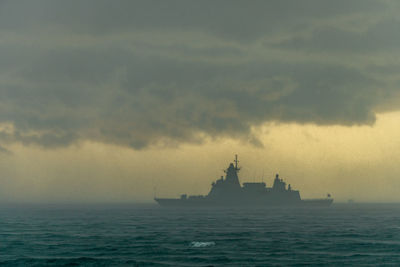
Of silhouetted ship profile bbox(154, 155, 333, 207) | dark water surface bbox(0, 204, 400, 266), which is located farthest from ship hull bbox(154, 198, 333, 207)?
dark water surface bbox(0, 204, 400, 266)

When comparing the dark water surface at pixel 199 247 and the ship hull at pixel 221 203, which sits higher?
the ship hull at pixel 221 203

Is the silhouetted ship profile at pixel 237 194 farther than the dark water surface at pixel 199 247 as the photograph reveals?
Yes

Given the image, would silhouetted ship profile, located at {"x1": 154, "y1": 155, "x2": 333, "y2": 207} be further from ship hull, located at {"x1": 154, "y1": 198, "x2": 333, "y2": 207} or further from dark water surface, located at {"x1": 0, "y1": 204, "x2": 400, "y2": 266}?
dark water surface, located at {"x1": 0, "y1": 204, "x2": 400, "y2": 266}

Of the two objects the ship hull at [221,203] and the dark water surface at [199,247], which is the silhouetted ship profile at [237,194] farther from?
the dark water surface at [199,247]

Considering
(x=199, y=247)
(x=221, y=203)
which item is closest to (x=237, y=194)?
(x=221, y=203)

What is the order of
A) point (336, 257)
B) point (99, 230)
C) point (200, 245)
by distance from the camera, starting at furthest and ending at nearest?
point (99, 230) → point (200, 245) → point (336, 257)

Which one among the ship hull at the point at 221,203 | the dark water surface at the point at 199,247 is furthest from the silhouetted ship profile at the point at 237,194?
the dark water surface at the point at 199,247

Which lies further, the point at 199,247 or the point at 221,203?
the point at 221,203

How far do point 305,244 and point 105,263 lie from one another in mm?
20396

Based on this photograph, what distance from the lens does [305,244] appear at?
4512cm

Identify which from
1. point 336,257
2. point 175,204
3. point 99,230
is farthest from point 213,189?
point 336,257

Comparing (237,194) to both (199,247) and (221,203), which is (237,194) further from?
(199,247)

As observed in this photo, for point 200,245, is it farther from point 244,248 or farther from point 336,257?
point 336,257

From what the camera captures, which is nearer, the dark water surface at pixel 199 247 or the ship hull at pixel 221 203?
the dark water surface at pixel 199 247
